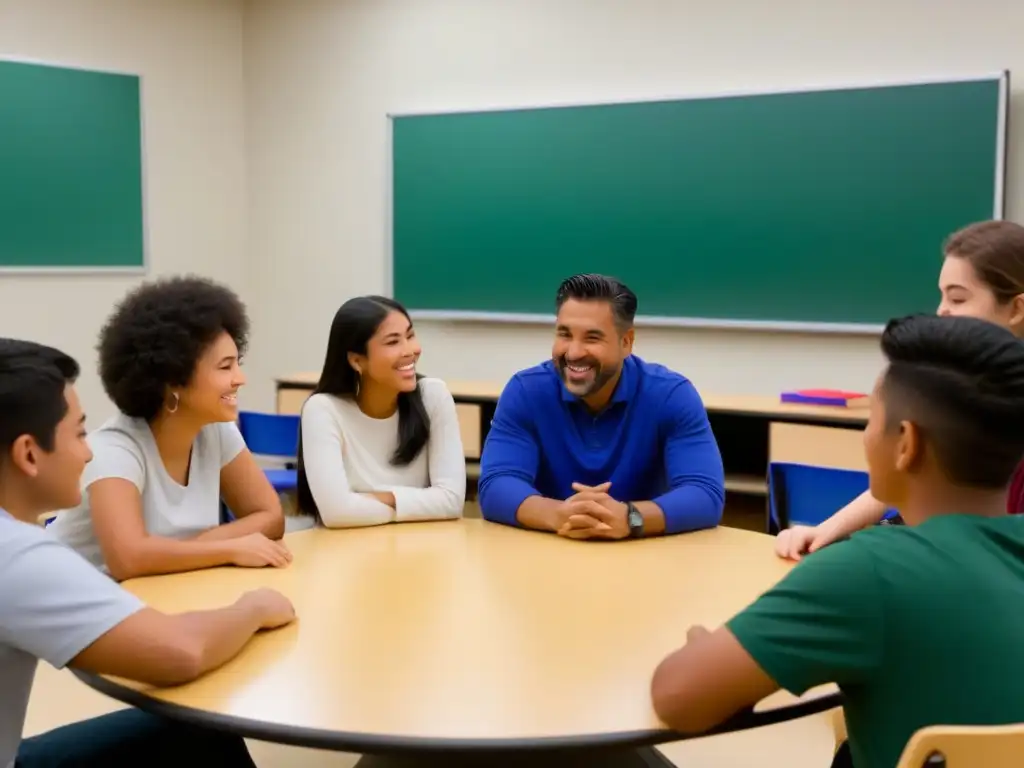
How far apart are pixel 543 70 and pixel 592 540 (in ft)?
11.8

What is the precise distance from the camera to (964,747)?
43.2 inches

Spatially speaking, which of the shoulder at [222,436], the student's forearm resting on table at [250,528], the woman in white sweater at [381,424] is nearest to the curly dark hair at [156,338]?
the shoulder at [222,436]

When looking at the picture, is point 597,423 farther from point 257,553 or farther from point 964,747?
point 964,747

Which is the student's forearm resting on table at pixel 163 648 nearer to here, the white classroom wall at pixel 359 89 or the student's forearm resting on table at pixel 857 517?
the student's forearm resting on table at pixel 857 517

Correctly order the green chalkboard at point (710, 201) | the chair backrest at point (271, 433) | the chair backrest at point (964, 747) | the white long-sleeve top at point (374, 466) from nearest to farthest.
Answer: the chair backrest at point (964, 747), the white long-sleeve top at point (374, 466), the chair backrest at point (271, 433), the green chalkboard at point (710, 201)

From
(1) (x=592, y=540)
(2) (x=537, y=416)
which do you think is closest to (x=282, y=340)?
(2) (x=537, y=416)

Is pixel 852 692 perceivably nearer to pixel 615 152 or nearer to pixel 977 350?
pixel 977 350

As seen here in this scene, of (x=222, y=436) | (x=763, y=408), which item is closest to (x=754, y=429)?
(x=763, y=408)

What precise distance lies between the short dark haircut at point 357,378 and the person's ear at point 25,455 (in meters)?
1.18

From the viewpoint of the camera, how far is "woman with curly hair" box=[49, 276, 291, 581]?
2.10 m

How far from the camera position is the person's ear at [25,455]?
1.52 m

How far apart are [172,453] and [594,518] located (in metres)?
0.95

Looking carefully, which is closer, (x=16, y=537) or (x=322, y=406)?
(x=16, y=537)

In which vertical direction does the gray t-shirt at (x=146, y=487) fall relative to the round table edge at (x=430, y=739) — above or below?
above
